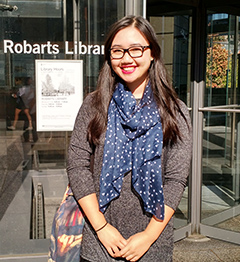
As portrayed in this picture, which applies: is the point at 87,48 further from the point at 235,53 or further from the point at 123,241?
the point at 123,241

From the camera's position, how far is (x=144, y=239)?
1.88 m

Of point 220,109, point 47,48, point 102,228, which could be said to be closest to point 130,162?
point 102,228

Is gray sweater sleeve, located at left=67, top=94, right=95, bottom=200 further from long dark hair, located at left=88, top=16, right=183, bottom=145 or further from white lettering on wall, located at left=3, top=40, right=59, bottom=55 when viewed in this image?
white lettering on wall, located at left=3, top=40, right=59, bottom=55

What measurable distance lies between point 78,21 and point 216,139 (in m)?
2.25

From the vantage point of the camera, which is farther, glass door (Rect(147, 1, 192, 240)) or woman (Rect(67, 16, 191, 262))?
glass door (Rect(147, 1, 192, 240))

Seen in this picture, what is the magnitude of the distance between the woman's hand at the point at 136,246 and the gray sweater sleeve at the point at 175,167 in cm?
19

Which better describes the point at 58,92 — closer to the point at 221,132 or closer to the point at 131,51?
Result: the point at 131,51

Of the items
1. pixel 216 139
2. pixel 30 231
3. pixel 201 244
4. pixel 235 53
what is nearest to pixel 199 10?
pixel 235 53

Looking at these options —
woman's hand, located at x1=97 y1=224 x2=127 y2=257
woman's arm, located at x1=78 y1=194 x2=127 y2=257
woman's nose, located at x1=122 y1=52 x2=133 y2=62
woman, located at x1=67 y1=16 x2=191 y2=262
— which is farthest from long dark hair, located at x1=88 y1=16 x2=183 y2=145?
woman's hand, located at x1=97 y1=224 x2=127 y2=257

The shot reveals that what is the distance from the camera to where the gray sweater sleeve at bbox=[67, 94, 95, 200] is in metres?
1.92

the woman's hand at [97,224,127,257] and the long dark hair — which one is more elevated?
the long dark hair

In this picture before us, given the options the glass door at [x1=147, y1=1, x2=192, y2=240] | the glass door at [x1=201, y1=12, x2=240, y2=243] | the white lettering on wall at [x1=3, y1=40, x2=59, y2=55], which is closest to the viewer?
the white lettering on wall at [x1=3, y1=40, x2=59, y2=55]

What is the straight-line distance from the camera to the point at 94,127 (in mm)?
1948

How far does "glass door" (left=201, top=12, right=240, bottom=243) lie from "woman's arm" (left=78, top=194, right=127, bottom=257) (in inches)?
132
